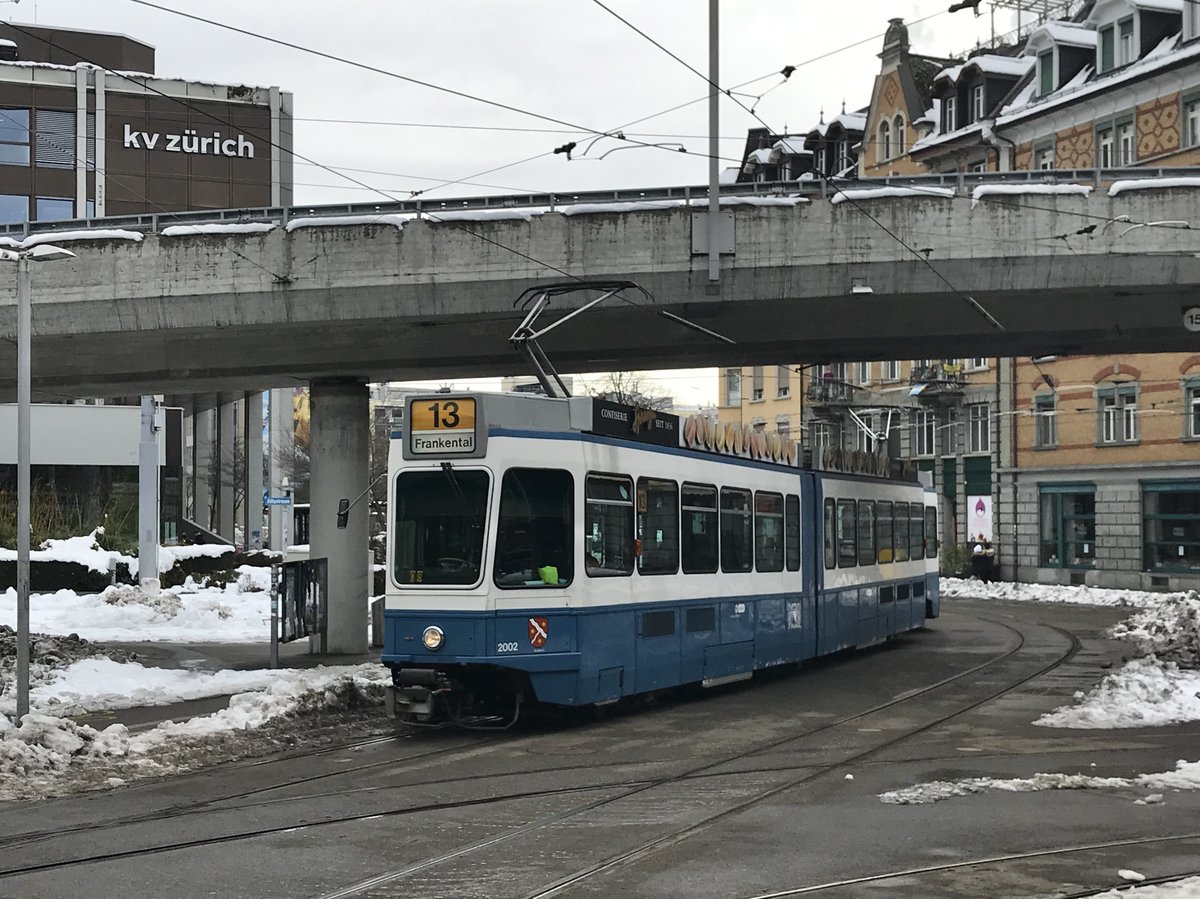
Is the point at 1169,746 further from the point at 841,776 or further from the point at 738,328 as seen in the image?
the point at 738,328

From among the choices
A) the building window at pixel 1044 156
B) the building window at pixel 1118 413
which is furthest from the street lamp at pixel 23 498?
the building window at pixel 1044 156

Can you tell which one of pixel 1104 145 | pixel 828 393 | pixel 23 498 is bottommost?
pixel 23 498

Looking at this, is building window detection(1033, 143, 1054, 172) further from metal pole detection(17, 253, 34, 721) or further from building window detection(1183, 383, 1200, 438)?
metal pole detection(17, 253, 34, 721)

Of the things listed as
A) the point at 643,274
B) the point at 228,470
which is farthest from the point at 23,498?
the point at 228,470

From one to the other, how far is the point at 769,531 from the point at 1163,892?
11.4m

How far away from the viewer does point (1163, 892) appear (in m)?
7.20

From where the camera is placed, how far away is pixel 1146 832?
9.12m

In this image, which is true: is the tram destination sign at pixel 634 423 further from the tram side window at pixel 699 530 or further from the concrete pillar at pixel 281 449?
the concrete pillar at pixel 281 449

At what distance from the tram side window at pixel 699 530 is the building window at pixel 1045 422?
33536 mm

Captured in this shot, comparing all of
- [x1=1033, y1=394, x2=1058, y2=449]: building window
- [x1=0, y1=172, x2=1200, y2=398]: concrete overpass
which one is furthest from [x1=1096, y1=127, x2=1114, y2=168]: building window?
[x1=0, y1=172, x2=1200, y2=398]: concrete overpass

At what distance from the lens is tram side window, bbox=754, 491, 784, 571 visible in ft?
59.3

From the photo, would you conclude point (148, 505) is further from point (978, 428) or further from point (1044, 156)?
point (1044, 156)

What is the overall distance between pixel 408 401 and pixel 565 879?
22.5 ft

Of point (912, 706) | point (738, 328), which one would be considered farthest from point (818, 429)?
point (912, 706)
